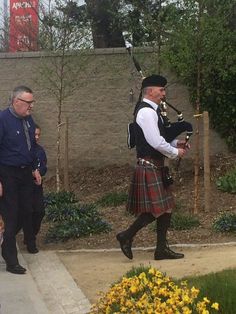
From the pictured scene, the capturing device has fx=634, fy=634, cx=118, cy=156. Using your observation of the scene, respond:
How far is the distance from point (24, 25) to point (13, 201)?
12.7 m

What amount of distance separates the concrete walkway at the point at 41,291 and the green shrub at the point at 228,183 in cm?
352

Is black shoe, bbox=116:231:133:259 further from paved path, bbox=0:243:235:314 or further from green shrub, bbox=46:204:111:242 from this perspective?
green shrub, bbox=46:204:111:242

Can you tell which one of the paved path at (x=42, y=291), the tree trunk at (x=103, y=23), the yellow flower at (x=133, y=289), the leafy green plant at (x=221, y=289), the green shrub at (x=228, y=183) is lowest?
the paved path at (x=42, y=291)

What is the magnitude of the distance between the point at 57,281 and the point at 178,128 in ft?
6.37

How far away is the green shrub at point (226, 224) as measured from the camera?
24.3 ft

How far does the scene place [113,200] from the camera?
31.9 feet

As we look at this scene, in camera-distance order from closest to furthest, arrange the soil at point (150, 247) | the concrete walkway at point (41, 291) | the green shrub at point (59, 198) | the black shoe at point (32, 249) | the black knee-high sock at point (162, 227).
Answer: the concrete walkway at point (41, 291) < the soil at point (150, 247) < the black knee-high sock at point (162, 227) < the black shoe at point (32, 249) < the green shrub at point (59, 198)

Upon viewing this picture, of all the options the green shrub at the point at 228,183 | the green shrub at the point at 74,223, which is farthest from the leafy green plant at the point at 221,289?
the green shrub at the point at 228,183

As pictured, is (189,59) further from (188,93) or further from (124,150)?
(124,150)

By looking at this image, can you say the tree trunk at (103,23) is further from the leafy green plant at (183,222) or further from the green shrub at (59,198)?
the leafy green plant at (183,222)

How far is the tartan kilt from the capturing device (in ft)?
20.5

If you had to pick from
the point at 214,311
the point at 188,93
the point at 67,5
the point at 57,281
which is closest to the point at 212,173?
the point at 188,93

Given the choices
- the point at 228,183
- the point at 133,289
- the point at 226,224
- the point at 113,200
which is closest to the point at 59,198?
the point at 113,200

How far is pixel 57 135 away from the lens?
12594mm
